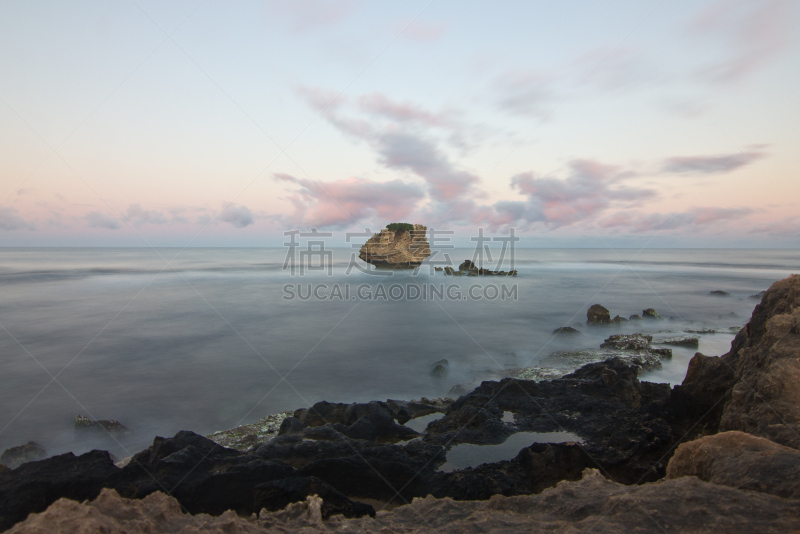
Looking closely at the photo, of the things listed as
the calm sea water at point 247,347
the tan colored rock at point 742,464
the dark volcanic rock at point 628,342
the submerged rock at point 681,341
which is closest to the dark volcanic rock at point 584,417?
the tan colored rock at point 742,464

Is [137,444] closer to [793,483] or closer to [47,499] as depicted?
[47,499]

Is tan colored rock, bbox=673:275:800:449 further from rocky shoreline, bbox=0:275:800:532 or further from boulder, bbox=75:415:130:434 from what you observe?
boulder, bbox=75:415:130:434

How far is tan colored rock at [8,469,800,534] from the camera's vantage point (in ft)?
8.05

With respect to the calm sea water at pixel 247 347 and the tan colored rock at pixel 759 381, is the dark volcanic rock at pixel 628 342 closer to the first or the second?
the calm sea water at pixel 247 347

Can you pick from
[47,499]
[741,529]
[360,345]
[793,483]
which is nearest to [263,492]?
[47,499]

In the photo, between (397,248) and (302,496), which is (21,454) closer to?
(302,496)

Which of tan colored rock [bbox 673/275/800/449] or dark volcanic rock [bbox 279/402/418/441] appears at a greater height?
tan colored rock [bbox 673/275/800/449]

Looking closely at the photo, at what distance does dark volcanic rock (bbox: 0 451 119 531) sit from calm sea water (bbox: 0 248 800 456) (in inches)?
118

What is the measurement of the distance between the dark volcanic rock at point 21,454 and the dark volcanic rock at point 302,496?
596cm

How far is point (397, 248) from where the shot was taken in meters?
44.6

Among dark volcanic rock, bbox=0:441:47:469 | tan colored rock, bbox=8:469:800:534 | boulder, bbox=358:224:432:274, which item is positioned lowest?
dark volcanic rock, bbox=0:441:47:469

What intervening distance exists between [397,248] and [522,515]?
41.7 metres

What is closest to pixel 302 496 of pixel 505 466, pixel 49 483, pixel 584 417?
pixel 505 466

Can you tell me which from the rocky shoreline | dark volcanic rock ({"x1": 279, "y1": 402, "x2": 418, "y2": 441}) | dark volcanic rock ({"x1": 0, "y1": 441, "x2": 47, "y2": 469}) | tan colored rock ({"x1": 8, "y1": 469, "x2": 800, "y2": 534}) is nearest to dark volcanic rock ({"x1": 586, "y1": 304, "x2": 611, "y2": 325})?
the rocky shoreline
